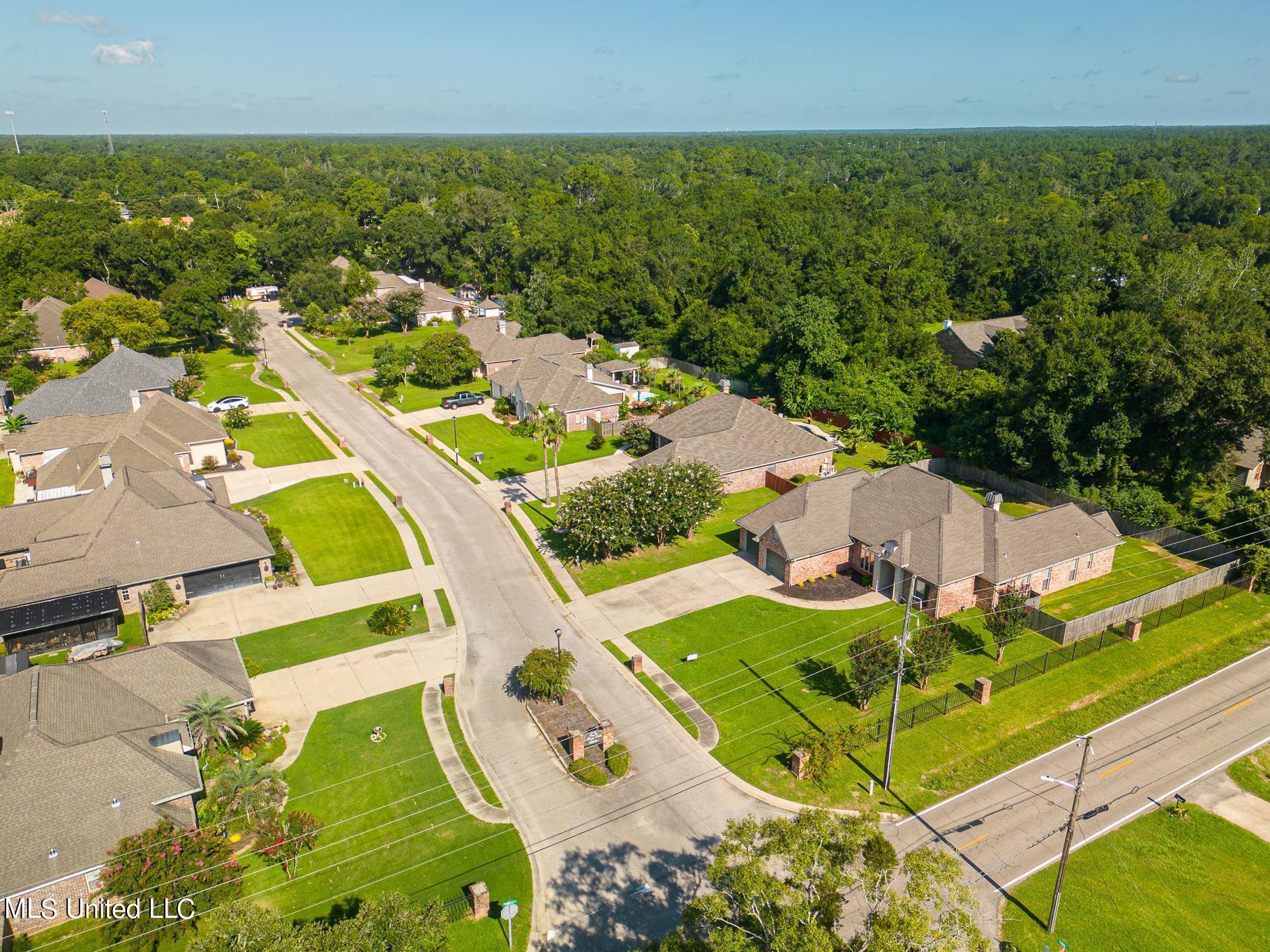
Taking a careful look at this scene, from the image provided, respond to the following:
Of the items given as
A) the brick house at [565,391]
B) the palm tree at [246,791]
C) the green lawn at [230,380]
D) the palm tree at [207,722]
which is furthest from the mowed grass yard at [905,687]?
the green lawn at [230,380]

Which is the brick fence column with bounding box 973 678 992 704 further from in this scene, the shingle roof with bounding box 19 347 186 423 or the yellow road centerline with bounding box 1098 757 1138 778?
the shingle roof with bounding box 19 347 186 423

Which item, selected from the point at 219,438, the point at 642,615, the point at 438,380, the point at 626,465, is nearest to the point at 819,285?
A: the point at 626,465

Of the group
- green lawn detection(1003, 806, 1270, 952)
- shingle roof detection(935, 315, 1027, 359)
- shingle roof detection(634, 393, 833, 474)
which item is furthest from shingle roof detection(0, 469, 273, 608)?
shingle roof detection(935, 315, 1027, 359)

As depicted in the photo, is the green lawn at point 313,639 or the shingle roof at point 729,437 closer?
the green lawn at point 313,639

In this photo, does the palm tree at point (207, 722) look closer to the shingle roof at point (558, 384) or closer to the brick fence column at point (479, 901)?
the brick fence column at point (479, 901)

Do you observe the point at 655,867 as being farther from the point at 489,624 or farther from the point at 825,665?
the point at 489,624

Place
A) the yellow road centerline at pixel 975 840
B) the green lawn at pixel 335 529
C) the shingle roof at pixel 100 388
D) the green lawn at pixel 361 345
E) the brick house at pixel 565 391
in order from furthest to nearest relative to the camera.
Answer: the green lawn at pixel 361 345, the brick house at pixel 565 391, the shingle roof at pixel 100 388, the green lawn at pixel 335 529, the yellow road centerline at pixel 975 840
